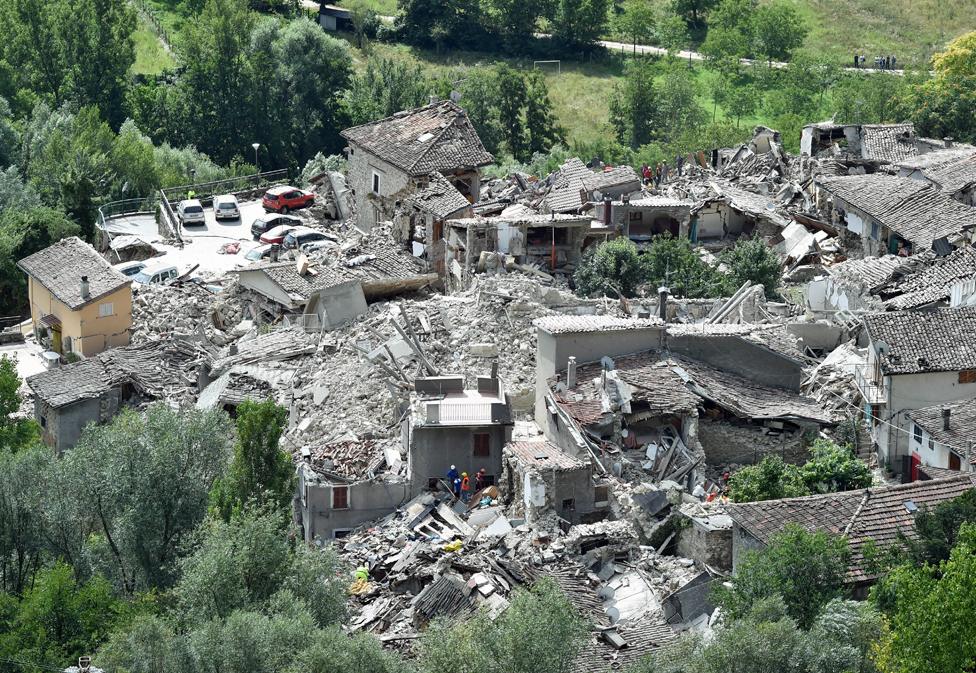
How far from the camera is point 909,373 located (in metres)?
44.6

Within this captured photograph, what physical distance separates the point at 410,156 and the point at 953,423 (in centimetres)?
2592

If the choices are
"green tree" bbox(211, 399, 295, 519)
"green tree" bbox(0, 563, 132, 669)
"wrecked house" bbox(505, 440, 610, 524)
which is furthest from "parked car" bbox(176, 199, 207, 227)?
"wrecked house" bbox(505, 440, 610, 524)

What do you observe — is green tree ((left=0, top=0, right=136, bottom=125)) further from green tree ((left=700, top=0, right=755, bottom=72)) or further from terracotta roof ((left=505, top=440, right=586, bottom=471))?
terracotta roof ((left=505, top=440, right=586, bottom=471))

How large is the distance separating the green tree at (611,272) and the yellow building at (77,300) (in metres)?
15.3

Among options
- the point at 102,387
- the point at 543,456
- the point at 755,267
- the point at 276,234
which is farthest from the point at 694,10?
the point at 543,456

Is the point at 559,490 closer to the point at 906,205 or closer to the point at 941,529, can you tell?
the point at 941,529

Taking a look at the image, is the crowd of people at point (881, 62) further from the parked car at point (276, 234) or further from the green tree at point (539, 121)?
the parked car at point (276, 234)

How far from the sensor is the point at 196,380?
2178 inches

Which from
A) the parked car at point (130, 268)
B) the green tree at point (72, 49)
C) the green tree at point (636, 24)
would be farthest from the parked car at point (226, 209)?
the green tree at point (636, 24)

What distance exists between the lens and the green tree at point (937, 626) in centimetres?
3259

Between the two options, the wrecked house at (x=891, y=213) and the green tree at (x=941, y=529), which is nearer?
the green tree at (x=941, y=529)

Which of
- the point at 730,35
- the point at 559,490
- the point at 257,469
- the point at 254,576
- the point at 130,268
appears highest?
the point at 559,490

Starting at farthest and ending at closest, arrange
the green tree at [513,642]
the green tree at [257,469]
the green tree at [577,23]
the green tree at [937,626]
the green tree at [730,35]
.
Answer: the green tree at [577,23] → the green tree at [730,35] → the green tree at [257,469] → the green tree at [513,642] → the green tree at [937,626]

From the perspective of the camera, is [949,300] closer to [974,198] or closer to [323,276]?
[974,198]
